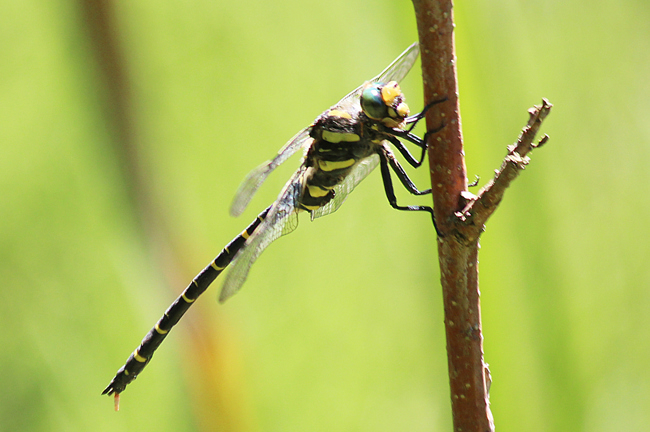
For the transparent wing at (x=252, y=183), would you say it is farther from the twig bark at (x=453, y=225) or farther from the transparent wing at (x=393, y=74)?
the twig bark at (x=453, y=225)

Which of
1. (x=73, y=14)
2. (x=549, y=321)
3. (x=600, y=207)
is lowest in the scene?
(x=549, y=321)

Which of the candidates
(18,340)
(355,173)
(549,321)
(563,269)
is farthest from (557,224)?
(18,340)

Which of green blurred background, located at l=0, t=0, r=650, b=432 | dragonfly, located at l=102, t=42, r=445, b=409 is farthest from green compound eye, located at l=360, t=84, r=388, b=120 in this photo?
green blurred background, located at l=0, t=0, r=650, b=432

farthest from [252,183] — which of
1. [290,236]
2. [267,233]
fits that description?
[290,236]

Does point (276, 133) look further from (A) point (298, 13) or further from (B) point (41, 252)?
(B) point (41, 252)

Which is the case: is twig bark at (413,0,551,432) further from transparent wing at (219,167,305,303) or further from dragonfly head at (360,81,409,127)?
transparent wing at (219,167,305,303)
